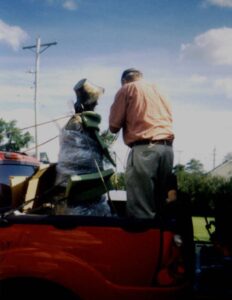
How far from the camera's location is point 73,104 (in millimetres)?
4219

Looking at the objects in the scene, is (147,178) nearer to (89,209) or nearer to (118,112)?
(89,209)

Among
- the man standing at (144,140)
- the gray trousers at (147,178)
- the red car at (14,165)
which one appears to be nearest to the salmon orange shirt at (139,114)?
the man standing at (144,140)

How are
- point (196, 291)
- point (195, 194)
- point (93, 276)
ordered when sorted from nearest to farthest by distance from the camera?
1. point (93, 276)
2. point (196, 291)
3. point (195, 194)

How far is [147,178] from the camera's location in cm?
364

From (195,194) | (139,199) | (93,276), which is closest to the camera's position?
(93,276)

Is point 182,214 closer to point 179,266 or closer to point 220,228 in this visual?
point 179,266

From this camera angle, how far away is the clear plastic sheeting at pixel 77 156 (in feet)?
13.0

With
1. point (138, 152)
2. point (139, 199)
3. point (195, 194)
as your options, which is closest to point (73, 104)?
point (138, 152)

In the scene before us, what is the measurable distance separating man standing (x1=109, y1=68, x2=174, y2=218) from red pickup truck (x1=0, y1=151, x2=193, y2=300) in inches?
26.9

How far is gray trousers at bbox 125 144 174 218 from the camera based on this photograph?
11.7ft

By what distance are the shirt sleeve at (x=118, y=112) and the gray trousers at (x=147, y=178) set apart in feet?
0.92

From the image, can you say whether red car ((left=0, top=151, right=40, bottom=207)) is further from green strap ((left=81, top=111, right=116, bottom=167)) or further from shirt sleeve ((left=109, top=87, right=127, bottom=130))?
shirt sleeve ((left=109, top=87, right=127, bottom=130))

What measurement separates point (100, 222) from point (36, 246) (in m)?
0.42

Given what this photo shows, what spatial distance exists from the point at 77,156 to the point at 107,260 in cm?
129
